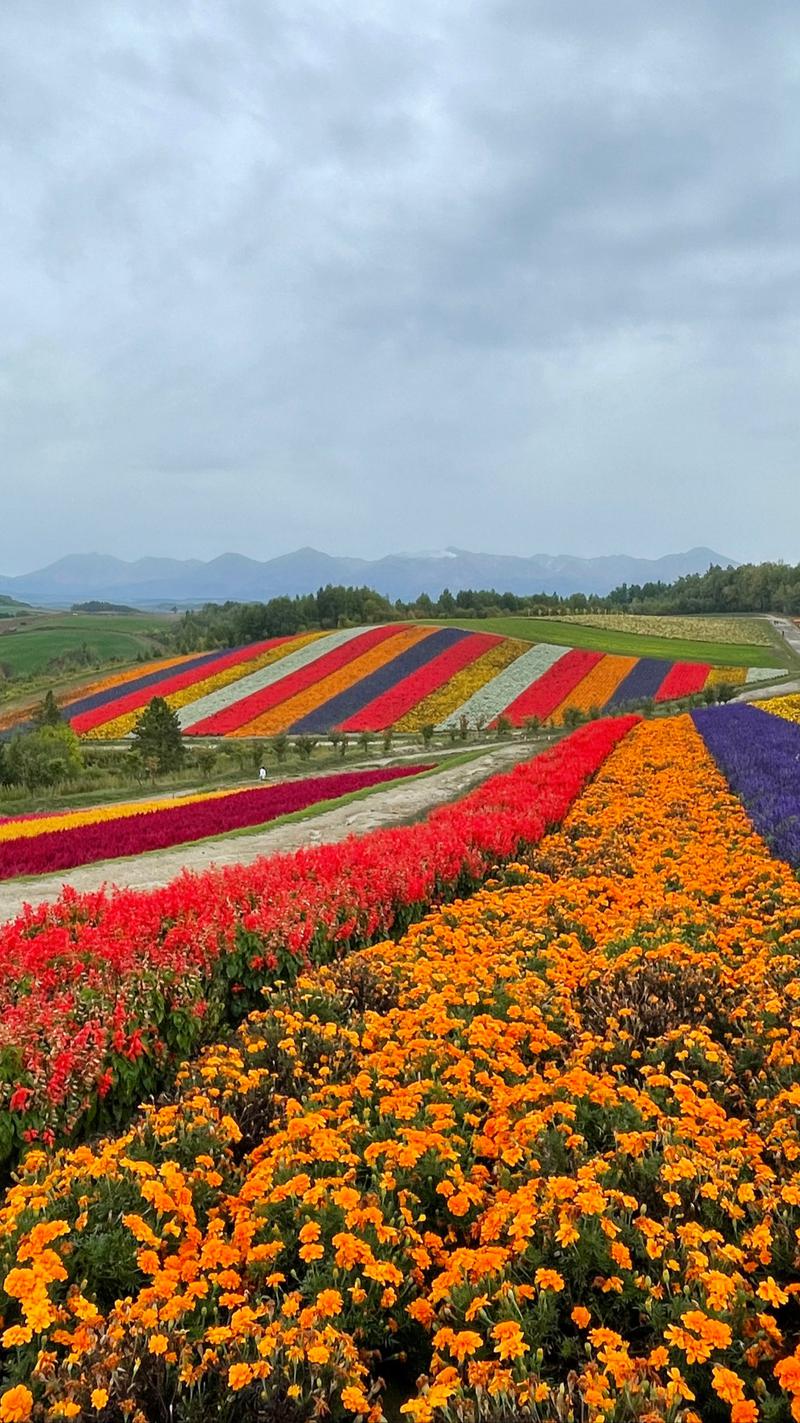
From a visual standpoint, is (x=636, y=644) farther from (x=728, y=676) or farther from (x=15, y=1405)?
(x=15, y=1405)

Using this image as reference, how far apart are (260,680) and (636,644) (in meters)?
32.7

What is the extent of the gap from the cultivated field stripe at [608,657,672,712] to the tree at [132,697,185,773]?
2368 centimetres

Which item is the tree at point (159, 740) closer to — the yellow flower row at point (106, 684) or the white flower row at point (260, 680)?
the white flower row at point (260, 680)

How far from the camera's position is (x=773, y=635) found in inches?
2972

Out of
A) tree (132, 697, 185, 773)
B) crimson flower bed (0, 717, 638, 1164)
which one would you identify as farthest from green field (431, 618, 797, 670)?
crimson flower bed (0, 717, 638, 1164)

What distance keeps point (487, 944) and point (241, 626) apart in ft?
272

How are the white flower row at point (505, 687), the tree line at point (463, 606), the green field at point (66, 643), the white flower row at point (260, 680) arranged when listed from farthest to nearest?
the green field at point (66, 643) < the tree line at point (463, 606) < the white flower row at point (260, 680) < the white flower row at point (505, 687)

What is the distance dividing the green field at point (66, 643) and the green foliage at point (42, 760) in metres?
49.1

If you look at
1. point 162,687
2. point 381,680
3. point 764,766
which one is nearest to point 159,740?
point 381,680

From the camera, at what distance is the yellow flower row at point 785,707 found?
2722cm

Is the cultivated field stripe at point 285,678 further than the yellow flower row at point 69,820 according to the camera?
Yes

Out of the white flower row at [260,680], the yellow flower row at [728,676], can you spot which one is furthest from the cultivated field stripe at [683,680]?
the white flower row at [260,680]

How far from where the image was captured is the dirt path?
13.4m

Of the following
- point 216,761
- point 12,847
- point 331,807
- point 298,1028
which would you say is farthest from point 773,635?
point 298,1028
